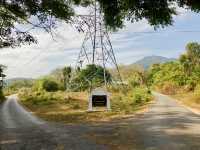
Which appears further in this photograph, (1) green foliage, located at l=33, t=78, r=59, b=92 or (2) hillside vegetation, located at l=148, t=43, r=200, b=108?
(1) green foliage, located at l=33, t=78, r=59, b=92

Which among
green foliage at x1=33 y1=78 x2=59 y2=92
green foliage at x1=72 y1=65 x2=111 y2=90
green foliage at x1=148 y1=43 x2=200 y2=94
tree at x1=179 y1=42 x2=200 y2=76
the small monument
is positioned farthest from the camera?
green foliage at x1=33 y1=78 x2=59 y2=92

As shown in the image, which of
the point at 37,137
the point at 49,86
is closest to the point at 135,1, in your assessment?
the point at 37,137

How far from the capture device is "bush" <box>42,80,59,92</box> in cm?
11931

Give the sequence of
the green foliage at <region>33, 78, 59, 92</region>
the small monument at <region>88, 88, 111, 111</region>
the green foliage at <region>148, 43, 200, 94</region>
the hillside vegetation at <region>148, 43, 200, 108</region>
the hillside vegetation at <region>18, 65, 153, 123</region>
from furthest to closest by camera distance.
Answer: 1. the green foliage at <region>33, 78, 59, 92</region>
2. the green foliage at <region>148, 43, 200, 94</region>
3. the hillside vegetation at <region>148, 43, 200, 108</region>
4. the small monument at <region>88, 88, 111, 111</region>
5. the hillside vegetation at <region>18, 65, 153, 123</region>

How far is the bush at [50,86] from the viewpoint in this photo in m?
119

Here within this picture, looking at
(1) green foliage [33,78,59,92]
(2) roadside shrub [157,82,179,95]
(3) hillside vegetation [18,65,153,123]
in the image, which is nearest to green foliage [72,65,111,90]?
(3) hillside vegetation [18,65,153,123]

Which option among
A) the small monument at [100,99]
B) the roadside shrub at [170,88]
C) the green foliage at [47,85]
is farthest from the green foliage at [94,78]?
the green foliage at [47,85]

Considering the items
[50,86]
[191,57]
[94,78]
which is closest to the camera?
[94,78]

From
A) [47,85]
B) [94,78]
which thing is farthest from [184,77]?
[47,85]

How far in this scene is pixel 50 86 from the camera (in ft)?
399

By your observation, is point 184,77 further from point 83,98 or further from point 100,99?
point 100,99

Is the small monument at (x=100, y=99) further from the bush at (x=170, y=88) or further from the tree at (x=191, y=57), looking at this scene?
the tree at (x=191, y=57)

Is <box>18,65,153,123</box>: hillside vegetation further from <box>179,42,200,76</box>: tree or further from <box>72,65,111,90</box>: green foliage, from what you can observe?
<box>179,42,200,76</box>: tree

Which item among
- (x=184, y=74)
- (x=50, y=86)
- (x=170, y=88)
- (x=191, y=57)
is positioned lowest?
(x=170, y=88)
